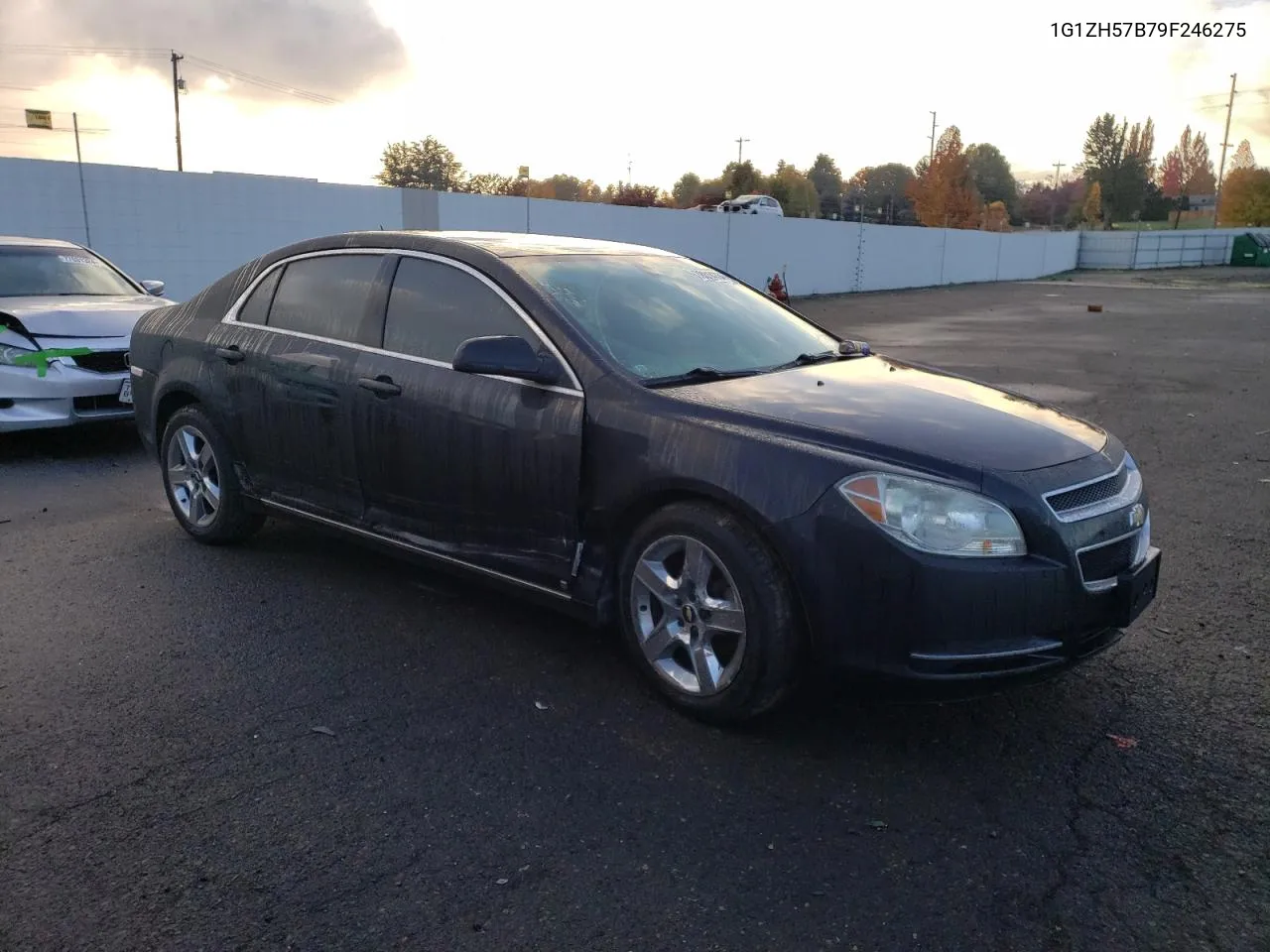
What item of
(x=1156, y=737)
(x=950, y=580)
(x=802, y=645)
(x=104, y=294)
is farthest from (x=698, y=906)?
(x=104, y=294)

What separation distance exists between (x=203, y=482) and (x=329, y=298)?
1392mm

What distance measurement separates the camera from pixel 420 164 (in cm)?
8469

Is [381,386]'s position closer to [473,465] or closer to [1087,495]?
[473,465]

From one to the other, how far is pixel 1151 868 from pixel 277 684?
9.97ft

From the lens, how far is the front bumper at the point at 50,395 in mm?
7816

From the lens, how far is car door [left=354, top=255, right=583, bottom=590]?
13.1 feet

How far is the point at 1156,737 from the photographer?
3.60 m

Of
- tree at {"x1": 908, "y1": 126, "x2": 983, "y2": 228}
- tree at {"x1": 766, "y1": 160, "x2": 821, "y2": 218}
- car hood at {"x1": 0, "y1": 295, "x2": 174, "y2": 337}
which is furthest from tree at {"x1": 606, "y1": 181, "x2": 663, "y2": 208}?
car hood at {"x1": 0, "y1": 295, "x2": 174, "y2": 337}

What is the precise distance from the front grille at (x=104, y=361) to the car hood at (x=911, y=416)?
19.5 ft

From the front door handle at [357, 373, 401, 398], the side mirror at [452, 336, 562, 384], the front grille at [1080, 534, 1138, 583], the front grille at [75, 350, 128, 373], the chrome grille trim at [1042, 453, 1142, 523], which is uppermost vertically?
the side mirror at [452, 336, 562, 384]

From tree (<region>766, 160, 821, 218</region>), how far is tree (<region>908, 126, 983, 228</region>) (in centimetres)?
911

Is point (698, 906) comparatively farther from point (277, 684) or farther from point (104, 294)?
point (104, 294)

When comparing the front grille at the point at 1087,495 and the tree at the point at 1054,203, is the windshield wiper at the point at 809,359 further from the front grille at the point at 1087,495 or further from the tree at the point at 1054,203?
the tree at the point at 1054,203

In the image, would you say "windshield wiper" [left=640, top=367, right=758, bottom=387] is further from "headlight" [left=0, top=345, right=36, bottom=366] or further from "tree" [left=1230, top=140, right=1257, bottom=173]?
"tree" [left=1230, top=140, right=1257, bottom=173]
